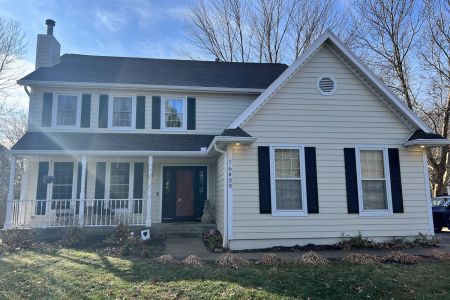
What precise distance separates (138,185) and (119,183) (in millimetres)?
710

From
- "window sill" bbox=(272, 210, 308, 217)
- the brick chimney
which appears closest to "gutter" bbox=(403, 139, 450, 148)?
"window sill" bbox=(272, 210, 308, 217)

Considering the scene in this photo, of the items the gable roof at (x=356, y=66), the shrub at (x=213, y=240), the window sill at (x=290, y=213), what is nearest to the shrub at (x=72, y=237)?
the shrub at (x=213, y=240)

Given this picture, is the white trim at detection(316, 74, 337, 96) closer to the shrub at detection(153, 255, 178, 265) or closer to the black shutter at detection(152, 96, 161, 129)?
the black shutter at detection(152, 96, 161, 129)

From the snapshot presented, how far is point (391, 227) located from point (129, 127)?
9647 mm

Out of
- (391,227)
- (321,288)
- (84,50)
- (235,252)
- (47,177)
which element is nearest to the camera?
(321,288)

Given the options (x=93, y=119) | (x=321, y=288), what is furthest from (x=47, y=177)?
(x=321, y=288)

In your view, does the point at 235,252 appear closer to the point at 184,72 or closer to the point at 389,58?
the point at 184,72

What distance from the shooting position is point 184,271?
6.50 metres

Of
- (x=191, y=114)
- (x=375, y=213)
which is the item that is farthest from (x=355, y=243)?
(x=191, y=114)

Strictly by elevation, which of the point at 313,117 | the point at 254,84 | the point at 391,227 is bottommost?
the point at 391,227

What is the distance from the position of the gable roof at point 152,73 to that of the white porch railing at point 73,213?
4455 millimetres

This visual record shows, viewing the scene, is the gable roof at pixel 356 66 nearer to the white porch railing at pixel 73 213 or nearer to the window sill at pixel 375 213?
the window sill at pixel 375 213

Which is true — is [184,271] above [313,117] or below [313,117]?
below

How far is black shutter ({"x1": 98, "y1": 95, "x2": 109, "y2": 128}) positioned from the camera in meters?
12.6
